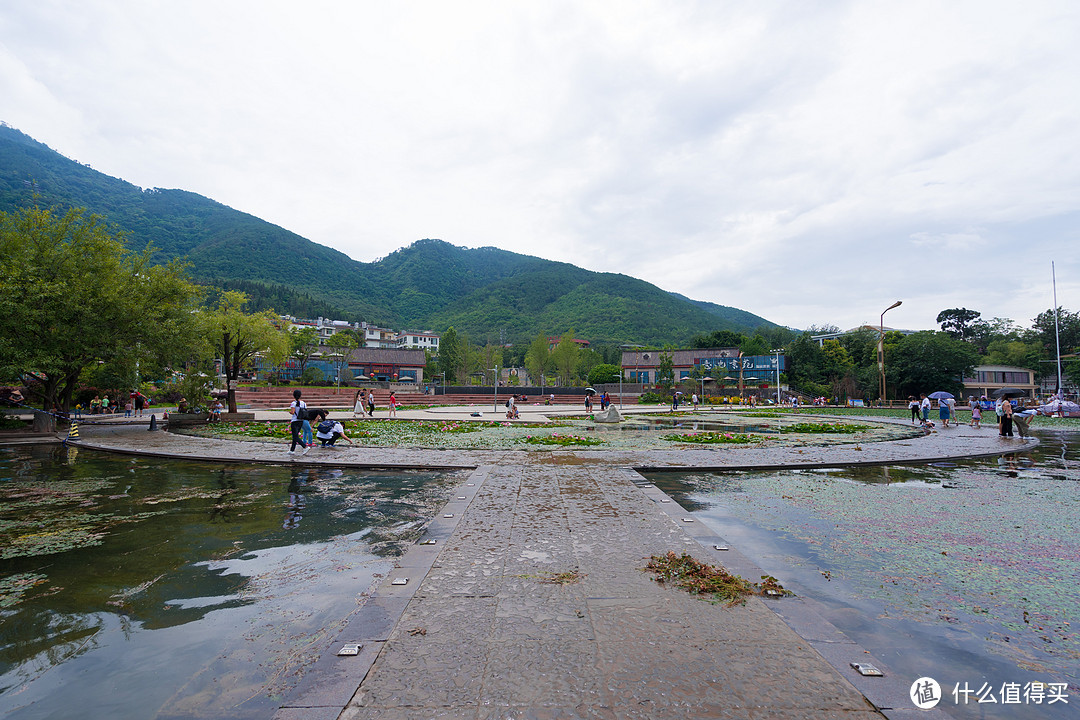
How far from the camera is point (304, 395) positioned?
4656 cm

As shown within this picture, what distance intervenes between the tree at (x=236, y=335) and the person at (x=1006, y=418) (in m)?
33.1

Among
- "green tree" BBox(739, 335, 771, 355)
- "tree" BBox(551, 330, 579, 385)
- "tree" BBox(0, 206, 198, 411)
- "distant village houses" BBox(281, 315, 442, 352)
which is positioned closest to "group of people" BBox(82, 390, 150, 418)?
"tree" BBox(0, 206, 198, 411)

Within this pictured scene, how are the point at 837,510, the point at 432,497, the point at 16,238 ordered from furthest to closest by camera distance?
the point at 16,238 → the point at 432,497 → the point at 837,510

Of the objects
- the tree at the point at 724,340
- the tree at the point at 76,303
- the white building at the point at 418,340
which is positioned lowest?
the tree at the point at 76,303

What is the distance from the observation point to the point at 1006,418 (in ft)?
60.5

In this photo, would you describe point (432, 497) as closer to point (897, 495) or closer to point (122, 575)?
point (122, 575)

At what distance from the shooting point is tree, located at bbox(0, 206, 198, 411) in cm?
1644

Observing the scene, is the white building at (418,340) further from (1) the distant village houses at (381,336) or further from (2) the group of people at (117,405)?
(2) the group of people at (117,405)

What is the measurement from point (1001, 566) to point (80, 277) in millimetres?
25263

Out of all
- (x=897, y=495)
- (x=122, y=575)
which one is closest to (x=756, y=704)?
(x=122, y=575)

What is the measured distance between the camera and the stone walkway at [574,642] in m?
2.65

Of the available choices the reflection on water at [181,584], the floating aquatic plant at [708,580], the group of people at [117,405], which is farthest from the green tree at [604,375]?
the floating aquatic plant at [708,580]

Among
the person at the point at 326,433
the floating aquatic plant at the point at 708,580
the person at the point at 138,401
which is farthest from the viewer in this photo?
the person at the point at 138,401

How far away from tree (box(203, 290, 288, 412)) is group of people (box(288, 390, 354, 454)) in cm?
1392
